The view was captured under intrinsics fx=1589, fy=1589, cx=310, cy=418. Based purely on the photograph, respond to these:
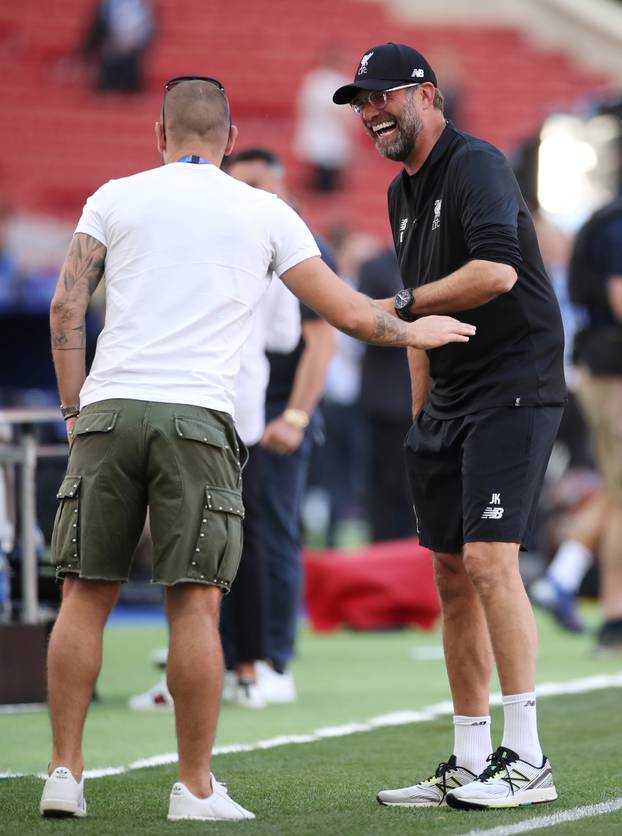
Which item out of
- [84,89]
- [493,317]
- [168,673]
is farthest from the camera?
[84,89]

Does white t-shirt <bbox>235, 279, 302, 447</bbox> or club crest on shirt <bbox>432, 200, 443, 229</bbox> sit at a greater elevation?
club crest on shirt <bbox>432, 200, 443, 229</bbox>

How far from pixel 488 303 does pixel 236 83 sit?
16930 mm

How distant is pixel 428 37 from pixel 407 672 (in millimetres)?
15353

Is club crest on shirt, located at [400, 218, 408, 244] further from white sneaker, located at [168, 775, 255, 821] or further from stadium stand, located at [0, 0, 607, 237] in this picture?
stadium stand, located at [0, 0, 607, 237]

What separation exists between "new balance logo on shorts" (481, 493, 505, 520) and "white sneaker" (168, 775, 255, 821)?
1041 mm

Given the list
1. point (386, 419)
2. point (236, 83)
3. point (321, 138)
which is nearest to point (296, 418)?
point (386, 419)

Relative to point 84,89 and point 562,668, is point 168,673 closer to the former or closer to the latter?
point 562,668

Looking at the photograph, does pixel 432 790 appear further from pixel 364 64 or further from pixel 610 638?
pixel 610 638

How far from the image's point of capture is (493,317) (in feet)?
14.8

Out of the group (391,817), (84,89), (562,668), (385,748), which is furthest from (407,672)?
(84,89)

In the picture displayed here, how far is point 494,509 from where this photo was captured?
4398 millimetres

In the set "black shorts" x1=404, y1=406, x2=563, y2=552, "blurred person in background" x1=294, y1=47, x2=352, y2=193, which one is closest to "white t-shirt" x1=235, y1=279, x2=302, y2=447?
"black shorts" x1=404, y1=406, x2=563, y2=552

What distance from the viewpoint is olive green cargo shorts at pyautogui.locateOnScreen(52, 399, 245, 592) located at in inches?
162

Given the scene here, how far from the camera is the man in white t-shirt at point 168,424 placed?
411 cm
